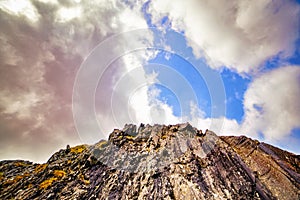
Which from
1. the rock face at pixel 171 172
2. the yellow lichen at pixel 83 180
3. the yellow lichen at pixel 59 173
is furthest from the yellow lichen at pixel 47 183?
the yellow lichen at pixel 83 180

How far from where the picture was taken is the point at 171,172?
60.2m

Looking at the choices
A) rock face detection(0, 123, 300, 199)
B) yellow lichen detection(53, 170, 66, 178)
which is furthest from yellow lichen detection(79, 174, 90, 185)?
yellow lichen detection(53, 170, 66, 178)

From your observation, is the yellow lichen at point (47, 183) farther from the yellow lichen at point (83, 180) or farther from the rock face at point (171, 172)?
the yellow lichen at point (83, 180)

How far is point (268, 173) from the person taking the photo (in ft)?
176

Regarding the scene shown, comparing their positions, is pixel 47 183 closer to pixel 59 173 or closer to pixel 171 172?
pixel 59 173

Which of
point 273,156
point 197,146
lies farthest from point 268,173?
point 197,146

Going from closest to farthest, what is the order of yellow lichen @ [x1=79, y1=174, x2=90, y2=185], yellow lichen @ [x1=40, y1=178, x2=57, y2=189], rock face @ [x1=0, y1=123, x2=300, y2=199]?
rock face @ [x1=0, y1=123, x2=300, y2=199], yellow lichen @ [x1=79, y1=174, x2=90, y2=185], yellow lichen @ [x1=40, y1=178, x2=57, y2=189]

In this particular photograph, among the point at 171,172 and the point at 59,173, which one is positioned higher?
the point at 59,173

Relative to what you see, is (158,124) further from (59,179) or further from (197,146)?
(59,179)

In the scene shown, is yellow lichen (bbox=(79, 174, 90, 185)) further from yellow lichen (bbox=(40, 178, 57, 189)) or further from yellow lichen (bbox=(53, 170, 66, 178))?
yellow lichen (bbox=(40, 178, 57, 189))

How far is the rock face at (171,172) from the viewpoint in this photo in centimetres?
5112

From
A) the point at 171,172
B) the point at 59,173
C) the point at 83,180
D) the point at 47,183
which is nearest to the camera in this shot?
the point at 171,172

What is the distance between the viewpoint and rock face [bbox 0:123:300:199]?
168 ft

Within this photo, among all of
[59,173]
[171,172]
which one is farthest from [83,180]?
[171,172]
